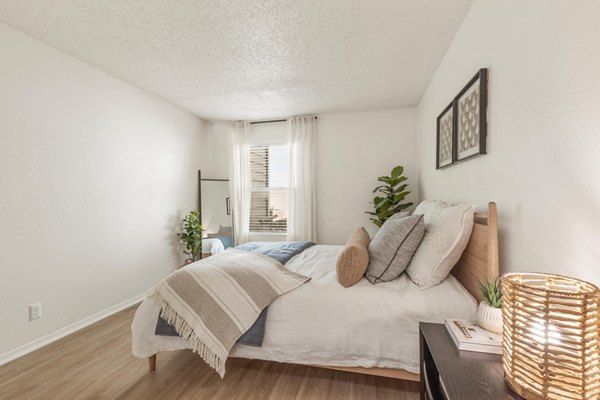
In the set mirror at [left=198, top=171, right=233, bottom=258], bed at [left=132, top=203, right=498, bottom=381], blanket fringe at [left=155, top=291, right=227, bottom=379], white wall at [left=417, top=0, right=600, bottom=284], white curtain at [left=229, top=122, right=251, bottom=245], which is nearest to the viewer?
white wall at [left=417, top=0, right=600, bottom=284]

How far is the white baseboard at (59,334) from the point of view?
81.7 inches

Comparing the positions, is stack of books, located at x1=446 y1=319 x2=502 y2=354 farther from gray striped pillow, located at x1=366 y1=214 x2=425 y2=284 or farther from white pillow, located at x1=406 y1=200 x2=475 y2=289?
gray striped pillow, located at x1=366 y1=214 x2=425 y2=284

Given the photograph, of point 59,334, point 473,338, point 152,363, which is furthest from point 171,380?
point 473,338

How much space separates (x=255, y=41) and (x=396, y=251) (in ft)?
6.42

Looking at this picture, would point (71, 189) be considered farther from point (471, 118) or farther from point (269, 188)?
point (471, 118)

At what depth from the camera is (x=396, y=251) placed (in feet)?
5.97

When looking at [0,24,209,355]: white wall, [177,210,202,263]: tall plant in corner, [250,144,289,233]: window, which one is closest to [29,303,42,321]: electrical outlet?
[0,24,209,355]: white wall

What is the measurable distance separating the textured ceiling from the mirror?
5.08 ft

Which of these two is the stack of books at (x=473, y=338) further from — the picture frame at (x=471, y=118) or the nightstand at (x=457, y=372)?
the picture frame at (x=471, y=118)

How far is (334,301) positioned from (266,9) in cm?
196

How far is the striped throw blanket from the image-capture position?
5.42ft

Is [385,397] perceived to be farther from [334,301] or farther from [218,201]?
[218,201]

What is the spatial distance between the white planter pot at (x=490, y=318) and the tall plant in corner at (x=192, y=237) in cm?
355

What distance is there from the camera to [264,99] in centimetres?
359
